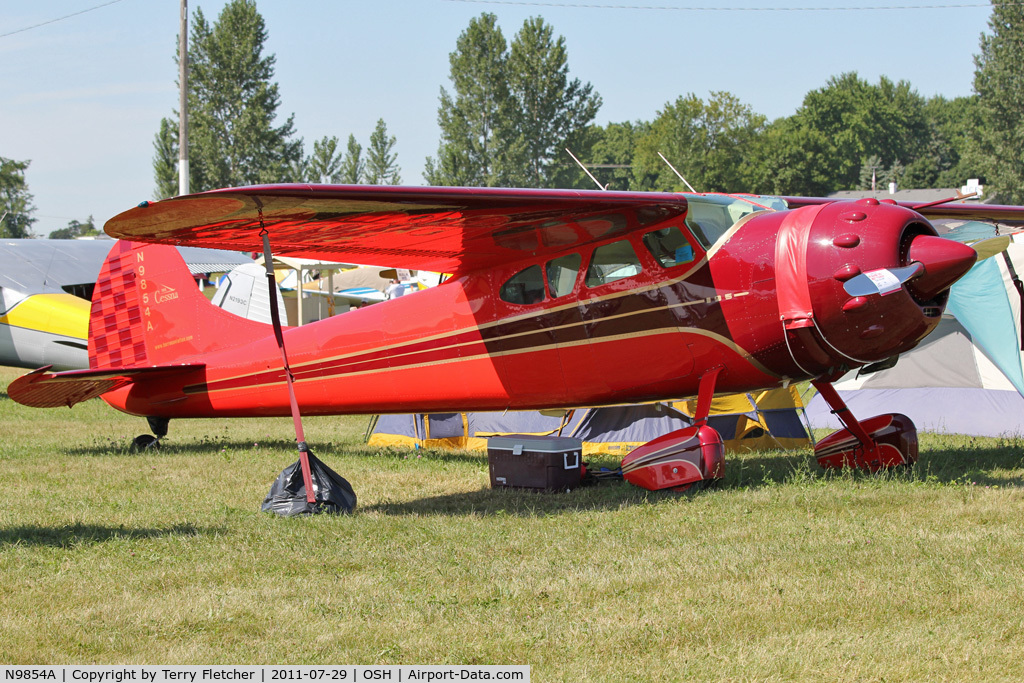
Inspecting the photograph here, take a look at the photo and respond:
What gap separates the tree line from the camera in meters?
50.8

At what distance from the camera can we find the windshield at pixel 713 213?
302 inches

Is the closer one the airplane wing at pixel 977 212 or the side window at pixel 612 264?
the side window at pixel 612 264

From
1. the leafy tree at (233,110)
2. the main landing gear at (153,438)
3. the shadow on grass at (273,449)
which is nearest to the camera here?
the shadow on grass at (273,449)

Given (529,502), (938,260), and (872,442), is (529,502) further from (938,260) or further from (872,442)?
(938,260)

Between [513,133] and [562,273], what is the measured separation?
54.8m

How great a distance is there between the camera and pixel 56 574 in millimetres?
5469

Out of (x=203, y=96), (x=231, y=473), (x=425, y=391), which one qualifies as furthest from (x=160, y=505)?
(x=203, y=96)

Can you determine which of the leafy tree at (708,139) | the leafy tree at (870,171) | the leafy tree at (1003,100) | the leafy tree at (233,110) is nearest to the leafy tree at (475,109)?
Answer: the leafy tree at (233,110)

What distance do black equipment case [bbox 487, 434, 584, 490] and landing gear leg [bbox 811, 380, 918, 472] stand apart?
226cm

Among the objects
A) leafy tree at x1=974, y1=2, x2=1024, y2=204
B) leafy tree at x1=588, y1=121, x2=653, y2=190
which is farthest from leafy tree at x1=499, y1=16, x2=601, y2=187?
leafy tree at x1=588, y1=121, x2=653, y2=190

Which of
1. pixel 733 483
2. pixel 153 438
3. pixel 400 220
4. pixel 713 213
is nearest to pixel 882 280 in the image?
pixel 713 213

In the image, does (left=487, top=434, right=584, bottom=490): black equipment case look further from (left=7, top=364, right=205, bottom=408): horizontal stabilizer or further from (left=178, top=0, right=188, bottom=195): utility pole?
(left=178, top=0, right=188, bottom=195): utility pole

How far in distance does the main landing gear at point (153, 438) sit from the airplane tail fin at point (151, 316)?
0.73 metres

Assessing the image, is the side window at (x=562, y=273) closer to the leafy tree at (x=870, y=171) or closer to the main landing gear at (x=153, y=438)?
the main landing gear at (x=153, y=438)
